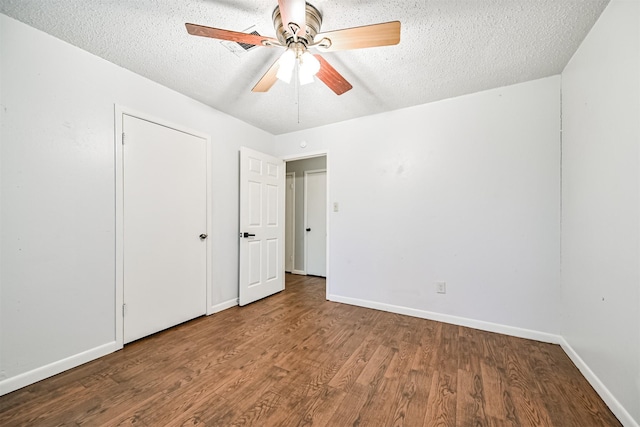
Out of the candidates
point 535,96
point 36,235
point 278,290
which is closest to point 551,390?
point 535,96

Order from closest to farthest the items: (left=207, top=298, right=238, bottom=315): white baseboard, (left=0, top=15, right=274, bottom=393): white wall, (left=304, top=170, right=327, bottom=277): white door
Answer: (left=0, top=15, right=274, bottom=393): white wall < (left=207, top=298, right=238, bottom=315): white baseboard < (left=304, top=170, right=327, bottom=277): white door

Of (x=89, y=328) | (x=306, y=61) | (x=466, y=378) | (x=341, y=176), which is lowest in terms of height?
(x=466, y=378)

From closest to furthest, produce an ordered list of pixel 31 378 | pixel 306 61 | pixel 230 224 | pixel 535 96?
pixel 306 61 → pixel 31 378 → pixel 535 96 → pixel 230 224

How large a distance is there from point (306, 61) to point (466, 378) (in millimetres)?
2310

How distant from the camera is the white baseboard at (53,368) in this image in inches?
59.4

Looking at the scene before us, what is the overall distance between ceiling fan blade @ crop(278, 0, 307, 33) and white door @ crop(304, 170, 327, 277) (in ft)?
10.6

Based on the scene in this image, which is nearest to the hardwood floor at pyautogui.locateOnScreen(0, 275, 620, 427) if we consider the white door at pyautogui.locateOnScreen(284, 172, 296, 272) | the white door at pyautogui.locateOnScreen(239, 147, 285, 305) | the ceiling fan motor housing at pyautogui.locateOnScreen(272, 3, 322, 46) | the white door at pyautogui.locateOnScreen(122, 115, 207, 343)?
the white door at pyautogui.locateOnScreen(122, 115, 207, 343)

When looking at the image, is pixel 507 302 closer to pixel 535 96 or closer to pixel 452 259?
pixel 452 259

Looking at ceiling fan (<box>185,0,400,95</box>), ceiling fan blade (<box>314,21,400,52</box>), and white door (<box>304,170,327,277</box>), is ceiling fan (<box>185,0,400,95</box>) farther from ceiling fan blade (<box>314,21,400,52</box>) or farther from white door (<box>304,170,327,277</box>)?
white door (<box>304,170,327,277</box>)

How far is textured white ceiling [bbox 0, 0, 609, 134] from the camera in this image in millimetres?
1446

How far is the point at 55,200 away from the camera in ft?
5.59

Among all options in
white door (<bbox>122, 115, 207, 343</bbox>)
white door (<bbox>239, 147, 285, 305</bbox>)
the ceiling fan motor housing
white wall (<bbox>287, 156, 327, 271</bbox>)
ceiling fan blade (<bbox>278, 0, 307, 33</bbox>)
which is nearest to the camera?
ceiling fan blade (<bbox>278, 0, 307, 33</bbox>)

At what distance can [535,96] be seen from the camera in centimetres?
220

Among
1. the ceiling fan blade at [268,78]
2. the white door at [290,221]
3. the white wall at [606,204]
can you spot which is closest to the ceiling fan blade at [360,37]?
the ceiling fan blade at [268,78]
